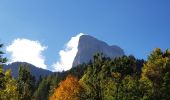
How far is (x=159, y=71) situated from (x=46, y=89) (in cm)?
12779

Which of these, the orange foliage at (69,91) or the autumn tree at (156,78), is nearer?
the autumn tree at (156,78)

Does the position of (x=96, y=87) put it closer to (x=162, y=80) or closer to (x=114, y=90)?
(x=114, y=90)

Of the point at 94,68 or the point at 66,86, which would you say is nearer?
the point at 94,68

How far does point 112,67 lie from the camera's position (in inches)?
3329

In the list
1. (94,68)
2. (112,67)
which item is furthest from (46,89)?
(94,68)

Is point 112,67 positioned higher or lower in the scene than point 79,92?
higher

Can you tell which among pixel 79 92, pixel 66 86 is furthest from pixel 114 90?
pixel 66 86

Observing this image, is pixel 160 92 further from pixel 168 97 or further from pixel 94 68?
pixel 94 68

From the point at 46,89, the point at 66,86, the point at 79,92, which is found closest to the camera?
the point at 79,92

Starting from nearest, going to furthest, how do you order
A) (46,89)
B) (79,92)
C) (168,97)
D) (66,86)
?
(168,97), (79,92), (66,86), (46,89)

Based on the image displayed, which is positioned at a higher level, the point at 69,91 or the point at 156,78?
the point at 69,91

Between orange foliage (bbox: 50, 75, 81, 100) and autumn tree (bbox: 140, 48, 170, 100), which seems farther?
orange foliage (bbox: 50, 75, 81, 100)

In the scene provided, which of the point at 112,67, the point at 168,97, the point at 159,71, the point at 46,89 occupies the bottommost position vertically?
the point at 168,97

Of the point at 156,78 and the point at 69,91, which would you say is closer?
the point at 156,78
